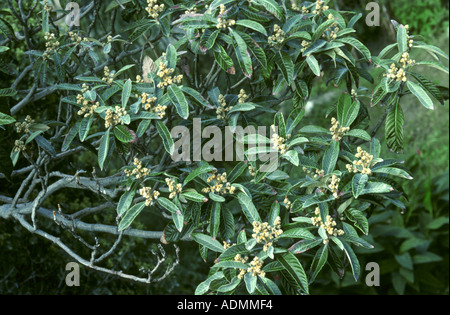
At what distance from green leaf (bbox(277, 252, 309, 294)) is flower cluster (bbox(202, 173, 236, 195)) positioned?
334 millimetres

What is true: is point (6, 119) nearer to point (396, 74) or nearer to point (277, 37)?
point (277, 37)

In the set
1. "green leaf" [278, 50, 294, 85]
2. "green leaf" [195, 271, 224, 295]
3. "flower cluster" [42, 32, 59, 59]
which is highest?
"flower cluster" [42, 32, 59, 59]

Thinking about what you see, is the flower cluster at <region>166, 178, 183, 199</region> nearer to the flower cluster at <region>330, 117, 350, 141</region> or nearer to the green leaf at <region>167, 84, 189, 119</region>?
the green leaf at <region>167, 84, 189, 119</region>

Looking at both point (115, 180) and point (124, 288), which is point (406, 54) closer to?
point (115, 180)

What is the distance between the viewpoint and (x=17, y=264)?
393cm

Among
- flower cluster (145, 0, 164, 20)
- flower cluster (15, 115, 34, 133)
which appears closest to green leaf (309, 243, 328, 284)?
flower cluster (145, 0, 164, 20)

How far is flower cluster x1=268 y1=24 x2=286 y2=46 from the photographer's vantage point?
2375 millimetres

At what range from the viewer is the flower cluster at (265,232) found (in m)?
2.16

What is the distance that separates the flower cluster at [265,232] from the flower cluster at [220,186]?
19 cm

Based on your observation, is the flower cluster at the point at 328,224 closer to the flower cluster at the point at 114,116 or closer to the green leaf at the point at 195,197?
the green leaf at the point at 195,197

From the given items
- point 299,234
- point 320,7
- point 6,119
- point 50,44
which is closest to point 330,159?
point 299,234

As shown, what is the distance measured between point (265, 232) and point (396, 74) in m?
0.83
